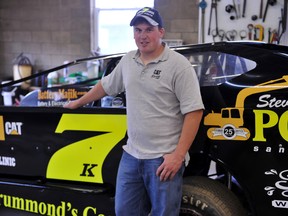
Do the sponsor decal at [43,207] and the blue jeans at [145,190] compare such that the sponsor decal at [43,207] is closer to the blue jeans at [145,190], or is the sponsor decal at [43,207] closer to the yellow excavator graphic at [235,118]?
the blue jeans at [145,190]

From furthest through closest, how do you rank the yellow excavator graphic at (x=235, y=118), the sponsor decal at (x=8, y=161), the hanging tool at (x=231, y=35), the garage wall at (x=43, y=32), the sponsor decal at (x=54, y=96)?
the garage wall at (x=43, y=32)
the hanging tool at (x=231, y=35)
the sponsor decal at (x=54, y=96)
the sponsor decal at (x=8, y=161)
the yellow excavator graphic at (x=235, y=118)

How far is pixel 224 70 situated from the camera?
6.30ft

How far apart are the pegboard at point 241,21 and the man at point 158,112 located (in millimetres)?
4277

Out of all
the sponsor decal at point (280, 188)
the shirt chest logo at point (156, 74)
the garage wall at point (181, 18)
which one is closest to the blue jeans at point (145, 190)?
the shirt chest logo at point (156, 74)

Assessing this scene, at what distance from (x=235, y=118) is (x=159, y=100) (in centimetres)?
43

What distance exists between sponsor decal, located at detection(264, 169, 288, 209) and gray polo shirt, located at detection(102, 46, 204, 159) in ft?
1.81

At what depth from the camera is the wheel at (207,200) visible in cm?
177

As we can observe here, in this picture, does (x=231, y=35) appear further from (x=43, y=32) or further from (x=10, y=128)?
(x=10, y=128)

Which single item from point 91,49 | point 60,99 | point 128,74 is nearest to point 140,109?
point 128,74

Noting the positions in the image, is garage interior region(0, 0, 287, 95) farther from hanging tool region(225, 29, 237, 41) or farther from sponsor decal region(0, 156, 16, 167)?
sponsor decal region(0, 156, 16, 167)

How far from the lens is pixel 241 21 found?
18.3 feet

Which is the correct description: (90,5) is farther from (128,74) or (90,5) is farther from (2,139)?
(128,74)

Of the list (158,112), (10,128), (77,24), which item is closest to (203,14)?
(77,24)

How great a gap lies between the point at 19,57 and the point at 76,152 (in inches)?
222
